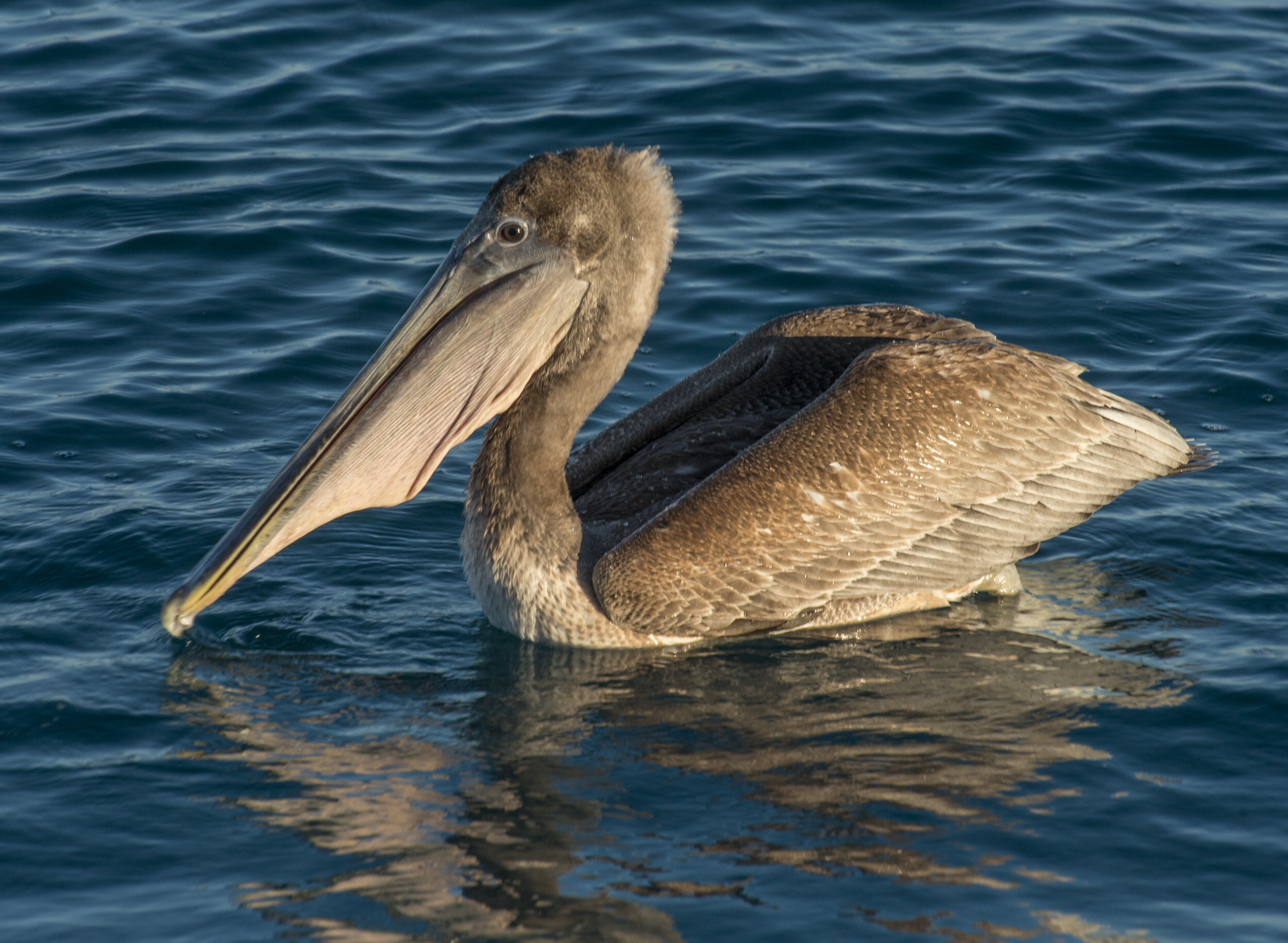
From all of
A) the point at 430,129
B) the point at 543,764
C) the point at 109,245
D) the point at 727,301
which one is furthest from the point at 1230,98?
the point at 543,764

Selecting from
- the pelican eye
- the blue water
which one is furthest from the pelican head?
the blue water

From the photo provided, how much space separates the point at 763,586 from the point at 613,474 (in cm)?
108

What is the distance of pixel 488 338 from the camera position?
5.86 meters

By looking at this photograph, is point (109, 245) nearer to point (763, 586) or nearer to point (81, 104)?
point (81, 104)

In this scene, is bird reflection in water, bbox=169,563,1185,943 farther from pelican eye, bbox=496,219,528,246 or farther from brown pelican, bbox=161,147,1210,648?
pelican eye, bbox=496,219,528,246

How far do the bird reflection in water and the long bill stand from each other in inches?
22.8

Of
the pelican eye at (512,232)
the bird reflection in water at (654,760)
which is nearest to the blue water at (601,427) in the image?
the bird reflection in water at (654,760)

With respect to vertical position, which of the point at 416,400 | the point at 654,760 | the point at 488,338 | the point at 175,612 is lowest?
the point at 654,760

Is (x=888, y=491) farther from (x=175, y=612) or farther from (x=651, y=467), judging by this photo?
(x=175, y=612)

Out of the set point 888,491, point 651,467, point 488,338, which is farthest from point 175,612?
point 888,491

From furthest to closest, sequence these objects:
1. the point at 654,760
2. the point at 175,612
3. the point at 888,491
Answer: the point at 888,491 → the point at 175,612 → the point at 654,760

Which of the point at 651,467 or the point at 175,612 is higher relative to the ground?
the point at 651,467

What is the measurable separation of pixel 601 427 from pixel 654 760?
3354mm

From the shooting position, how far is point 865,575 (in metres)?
6.15
